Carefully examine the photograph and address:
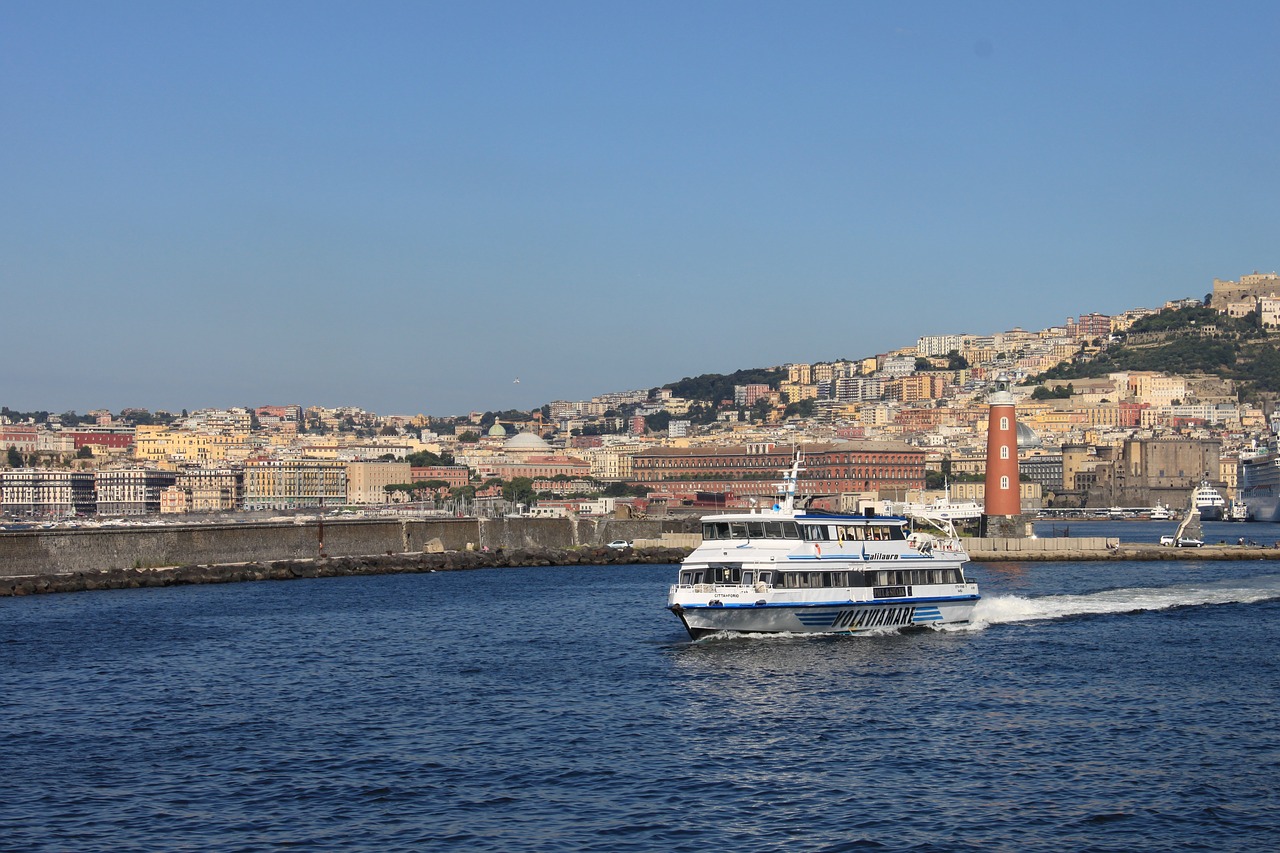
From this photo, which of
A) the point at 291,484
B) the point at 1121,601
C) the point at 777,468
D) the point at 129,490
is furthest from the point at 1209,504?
the point at 1121,601

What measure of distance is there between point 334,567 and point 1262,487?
92.1 meters

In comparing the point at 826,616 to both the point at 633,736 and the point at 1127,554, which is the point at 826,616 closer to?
the point at 633,736

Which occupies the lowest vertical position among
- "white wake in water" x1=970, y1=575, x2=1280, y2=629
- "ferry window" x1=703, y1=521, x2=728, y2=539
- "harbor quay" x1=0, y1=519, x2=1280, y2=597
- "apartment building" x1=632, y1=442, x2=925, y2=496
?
"white wake in water" x1=970, y1=575, x2=1280, y2=629

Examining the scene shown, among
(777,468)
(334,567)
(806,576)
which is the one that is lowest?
(334,567)

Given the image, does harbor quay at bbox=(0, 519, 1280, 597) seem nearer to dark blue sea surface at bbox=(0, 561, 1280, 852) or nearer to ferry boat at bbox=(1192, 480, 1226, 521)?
dark blue sea surface at bbox=(0, 561, 1280, 852)

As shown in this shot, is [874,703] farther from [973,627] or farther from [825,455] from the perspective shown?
[825,455]

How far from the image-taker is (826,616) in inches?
1280

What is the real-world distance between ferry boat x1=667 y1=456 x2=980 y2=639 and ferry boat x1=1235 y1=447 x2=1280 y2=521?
9655 cm

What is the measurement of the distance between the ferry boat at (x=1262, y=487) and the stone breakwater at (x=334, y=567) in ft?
227

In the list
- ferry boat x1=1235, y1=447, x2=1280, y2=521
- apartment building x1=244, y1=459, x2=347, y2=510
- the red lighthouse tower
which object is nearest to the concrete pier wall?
the red lighthouse tower

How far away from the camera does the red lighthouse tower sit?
69.8m

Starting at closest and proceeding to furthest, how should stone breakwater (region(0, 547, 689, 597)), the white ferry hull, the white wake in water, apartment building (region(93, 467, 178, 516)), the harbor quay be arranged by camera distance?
the white ferry hull < the white wake in water < stone breakwater (region(0, 547, 689, 597)) < the harbor quay < apartment building (region(93, 467, 178, 516))

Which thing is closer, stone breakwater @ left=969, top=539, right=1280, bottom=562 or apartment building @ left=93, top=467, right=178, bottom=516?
stone breakwater @ left=969, top=539, right=1280, bottom=562

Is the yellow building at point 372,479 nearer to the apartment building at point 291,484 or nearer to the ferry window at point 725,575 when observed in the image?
the apartment building at point 291,484
